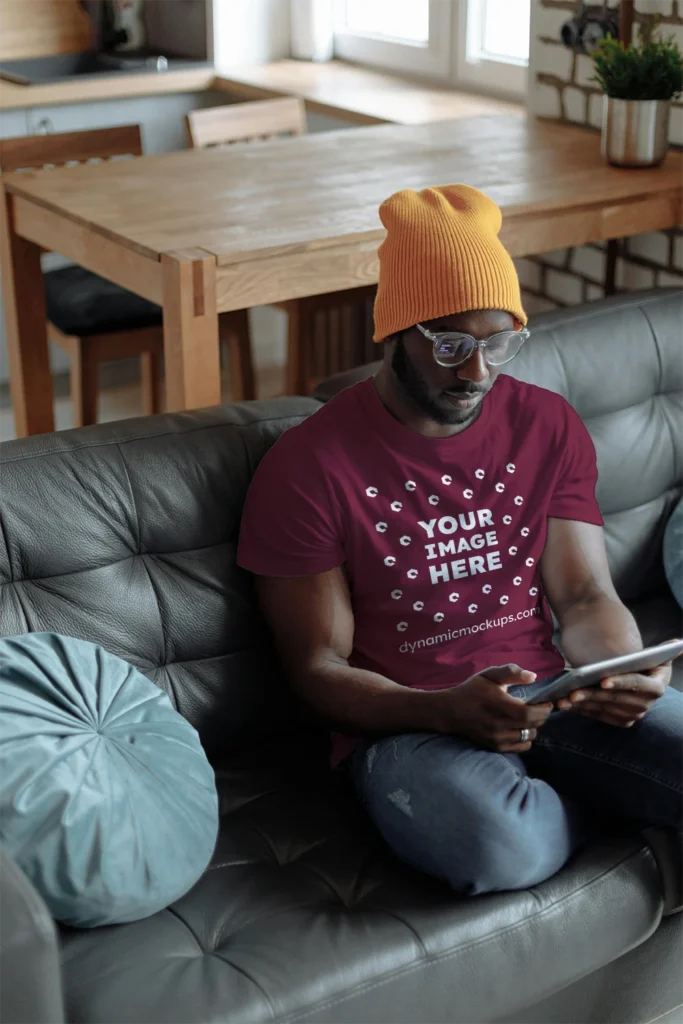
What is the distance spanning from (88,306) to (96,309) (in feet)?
0.07

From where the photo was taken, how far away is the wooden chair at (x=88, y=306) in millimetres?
3229

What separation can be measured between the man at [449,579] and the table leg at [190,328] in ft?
1.83

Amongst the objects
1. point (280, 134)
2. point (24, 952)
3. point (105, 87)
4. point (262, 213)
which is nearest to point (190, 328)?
point (262, 213)

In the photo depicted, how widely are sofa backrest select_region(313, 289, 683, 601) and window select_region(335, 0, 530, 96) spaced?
1.67 metres

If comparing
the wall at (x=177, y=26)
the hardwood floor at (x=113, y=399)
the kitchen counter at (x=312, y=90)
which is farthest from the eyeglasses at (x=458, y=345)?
the wall at (x=177, y=26)

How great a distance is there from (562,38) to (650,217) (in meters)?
0.63

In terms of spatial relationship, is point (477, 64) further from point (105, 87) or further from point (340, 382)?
point (340, 382)

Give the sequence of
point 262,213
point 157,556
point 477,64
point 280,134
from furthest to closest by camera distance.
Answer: point 477,64 < point 280,134 < point 262,213 < point 157,556

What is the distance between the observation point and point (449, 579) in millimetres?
1799

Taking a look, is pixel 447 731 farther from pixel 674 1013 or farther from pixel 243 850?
pixel 674 1013

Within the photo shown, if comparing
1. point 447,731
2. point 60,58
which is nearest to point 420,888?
point 447,731

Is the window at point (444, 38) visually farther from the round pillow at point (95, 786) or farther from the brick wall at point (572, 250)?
the round pillow at point (95, 786)

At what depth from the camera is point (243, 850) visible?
166 cm

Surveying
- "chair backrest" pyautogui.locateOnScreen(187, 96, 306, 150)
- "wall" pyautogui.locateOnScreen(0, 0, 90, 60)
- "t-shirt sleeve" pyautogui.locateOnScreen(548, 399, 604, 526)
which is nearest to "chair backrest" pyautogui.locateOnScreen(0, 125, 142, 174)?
"chair backrest" pyautogui.locateOnScreen(187, 96, 306, 150)
